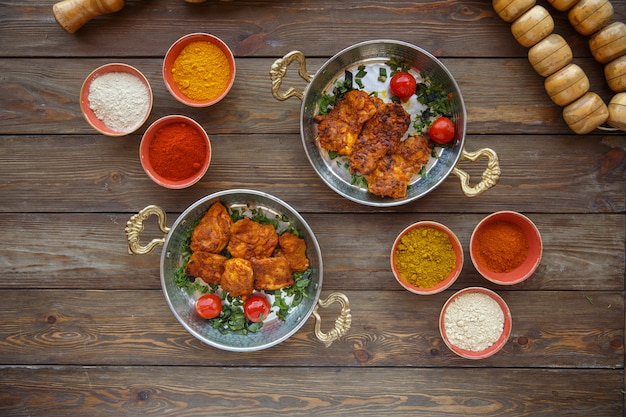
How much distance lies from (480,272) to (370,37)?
3.26 ft

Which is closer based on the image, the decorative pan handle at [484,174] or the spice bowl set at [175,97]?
the decorative pan handle at [484,174]

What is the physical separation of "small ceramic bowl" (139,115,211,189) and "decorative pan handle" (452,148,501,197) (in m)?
0.94

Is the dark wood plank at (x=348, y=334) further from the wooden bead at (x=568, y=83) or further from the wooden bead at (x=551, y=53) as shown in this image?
the wooden bead at (x=551, y=53)

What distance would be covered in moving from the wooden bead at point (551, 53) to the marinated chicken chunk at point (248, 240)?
119 cm

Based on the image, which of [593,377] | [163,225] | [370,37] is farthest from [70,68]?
[593,377]

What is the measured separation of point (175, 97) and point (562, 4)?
4.86ft

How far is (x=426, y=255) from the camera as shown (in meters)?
1.89

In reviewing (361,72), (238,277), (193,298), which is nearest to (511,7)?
(361,72)

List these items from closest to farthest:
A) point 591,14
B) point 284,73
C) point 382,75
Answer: point 284,73 → point 591,14 → point 382,75

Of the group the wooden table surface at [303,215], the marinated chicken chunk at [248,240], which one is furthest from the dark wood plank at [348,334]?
the marinated chicken chunk at [248,240]

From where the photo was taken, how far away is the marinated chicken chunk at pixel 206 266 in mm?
1863

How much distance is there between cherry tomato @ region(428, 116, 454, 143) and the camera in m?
1.86

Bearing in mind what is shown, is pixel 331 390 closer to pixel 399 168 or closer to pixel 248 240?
pixel 248 240

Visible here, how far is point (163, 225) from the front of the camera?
5.92ft
